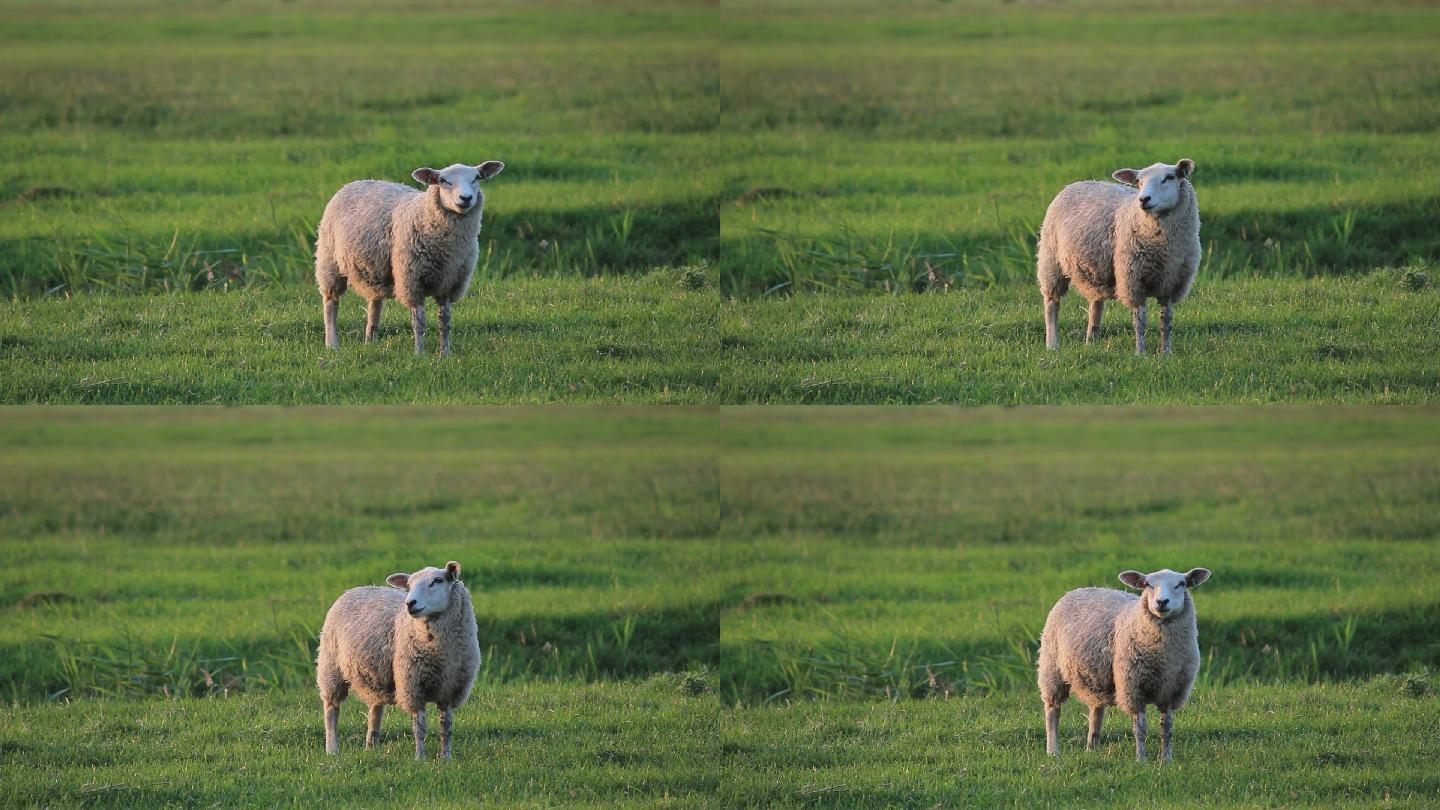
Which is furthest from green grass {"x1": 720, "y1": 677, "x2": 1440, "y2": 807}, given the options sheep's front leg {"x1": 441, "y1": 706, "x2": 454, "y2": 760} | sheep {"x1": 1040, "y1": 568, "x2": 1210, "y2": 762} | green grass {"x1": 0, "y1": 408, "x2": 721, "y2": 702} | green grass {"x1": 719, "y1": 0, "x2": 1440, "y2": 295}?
green grass {"x1": 719, "y1": 0, "x2": 1440, "y2": 295}

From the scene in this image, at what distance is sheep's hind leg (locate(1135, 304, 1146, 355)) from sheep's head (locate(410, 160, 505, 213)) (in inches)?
152

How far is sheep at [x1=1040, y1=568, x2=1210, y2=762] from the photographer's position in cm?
853

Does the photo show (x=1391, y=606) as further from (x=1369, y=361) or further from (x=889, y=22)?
(x=889, y=22)

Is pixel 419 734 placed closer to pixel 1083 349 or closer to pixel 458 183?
pixel 458 183

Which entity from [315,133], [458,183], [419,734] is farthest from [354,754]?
[315,133]

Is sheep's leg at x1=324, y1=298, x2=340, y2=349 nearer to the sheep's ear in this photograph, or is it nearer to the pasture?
the pasture

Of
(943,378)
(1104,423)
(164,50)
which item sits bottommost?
(1104,423)

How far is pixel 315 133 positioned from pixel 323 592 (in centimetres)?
409

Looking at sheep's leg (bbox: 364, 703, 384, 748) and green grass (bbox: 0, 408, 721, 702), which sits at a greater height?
sheep's leg (bbox: 364, 703, 384, 748)

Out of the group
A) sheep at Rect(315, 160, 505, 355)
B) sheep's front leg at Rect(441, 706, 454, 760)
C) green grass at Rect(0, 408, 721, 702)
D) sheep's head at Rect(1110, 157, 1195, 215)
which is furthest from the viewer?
green grass at Rect(0, 408, 721, 702)

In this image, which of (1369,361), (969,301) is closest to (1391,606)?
(1369,361)

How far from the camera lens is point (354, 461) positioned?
53.7ft

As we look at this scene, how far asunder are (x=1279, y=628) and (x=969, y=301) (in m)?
3.75

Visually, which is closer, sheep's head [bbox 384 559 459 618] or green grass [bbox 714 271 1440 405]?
sheep's head [bbox 384 559 459 618]
